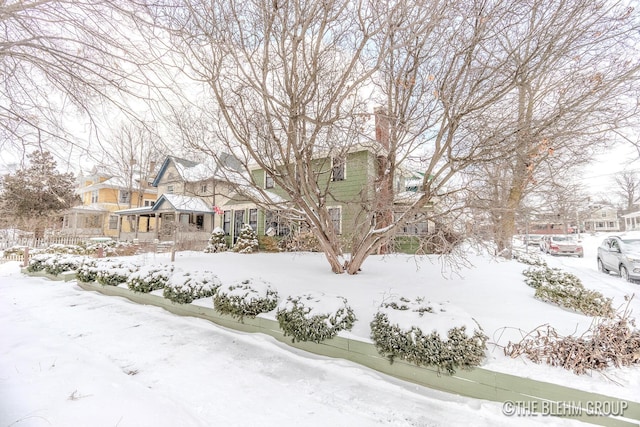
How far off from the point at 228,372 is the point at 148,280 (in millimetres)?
4242

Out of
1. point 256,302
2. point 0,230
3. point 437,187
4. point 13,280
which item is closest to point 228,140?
point 256,302

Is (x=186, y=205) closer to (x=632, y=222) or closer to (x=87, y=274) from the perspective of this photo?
(x=87, y=274)

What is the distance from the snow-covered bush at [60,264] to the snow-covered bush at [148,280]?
14.1 ft

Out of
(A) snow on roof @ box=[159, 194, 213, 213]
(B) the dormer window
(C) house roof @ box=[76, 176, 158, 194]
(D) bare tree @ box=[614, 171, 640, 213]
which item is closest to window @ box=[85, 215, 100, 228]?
(C) house roof @ box=[76, 176, 158, 194]

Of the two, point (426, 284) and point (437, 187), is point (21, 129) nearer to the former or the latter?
point (437, 187)

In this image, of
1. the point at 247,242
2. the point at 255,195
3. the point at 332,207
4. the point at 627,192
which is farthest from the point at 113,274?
the point at 627,192

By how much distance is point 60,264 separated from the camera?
9633 mm

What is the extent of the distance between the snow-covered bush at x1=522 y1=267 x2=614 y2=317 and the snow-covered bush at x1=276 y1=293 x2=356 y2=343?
3795 millimetres

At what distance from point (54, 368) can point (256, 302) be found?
2.69 m

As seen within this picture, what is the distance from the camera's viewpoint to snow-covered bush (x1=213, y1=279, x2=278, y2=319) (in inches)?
193

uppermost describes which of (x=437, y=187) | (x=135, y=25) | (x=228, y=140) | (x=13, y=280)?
(x=135, y=25)

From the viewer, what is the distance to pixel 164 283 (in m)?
6.64

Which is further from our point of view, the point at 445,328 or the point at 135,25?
the point at 135,25

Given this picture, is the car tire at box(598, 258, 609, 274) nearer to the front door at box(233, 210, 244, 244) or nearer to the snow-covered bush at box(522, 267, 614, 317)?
the snow-covered bush at box(522, 267, 614, 317)
